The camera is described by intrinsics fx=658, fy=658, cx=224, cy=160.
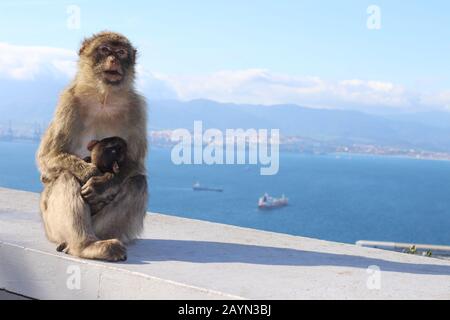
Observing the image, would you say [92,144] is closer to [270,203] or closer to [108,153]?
[108,153]

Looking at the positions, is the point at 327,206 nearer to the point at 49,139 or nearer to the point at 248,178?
the point at 248,178

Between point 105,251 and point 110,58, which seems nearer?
point 105,251

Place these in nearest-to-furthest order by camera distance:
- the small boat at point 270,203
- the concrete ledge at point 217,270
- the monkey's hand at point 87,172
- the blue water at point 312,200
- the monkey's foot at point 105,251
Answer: the concrete ledge at point 217,270 → the monkey's foot at point 105,251 → the monkey's hand at point 87,172 → the blue water at point 312,200 → the small boat at point 270,203

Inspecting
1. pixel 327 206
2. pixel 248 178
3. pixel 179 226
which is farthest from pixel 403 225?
pixel 179 226

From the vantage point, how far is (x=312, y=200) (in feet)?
357

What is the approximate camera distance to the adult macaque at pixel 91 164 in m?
3.73

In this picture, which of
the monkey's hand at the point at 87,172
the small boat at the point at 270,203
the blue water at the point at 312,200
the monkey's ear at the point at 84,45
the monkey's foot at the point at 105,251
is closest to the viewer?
the monkey's foot at the point at 105,251

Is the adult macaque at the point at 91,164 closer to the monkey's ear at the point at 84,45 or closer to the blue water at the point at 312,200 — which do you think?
the monkey's ear at the point at 84,45

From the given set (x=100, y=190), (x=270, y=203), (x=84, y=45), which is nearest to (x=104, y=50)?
(x=84, y=45)

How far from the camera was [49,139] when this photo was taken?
389 cm

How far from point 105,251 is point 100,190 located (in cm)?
35

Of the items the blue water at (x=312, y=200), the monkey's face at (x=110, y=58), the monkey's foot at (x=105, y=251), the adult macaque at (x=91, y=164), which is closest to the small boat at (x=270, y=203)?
the blue water at (x=312, y=200)
